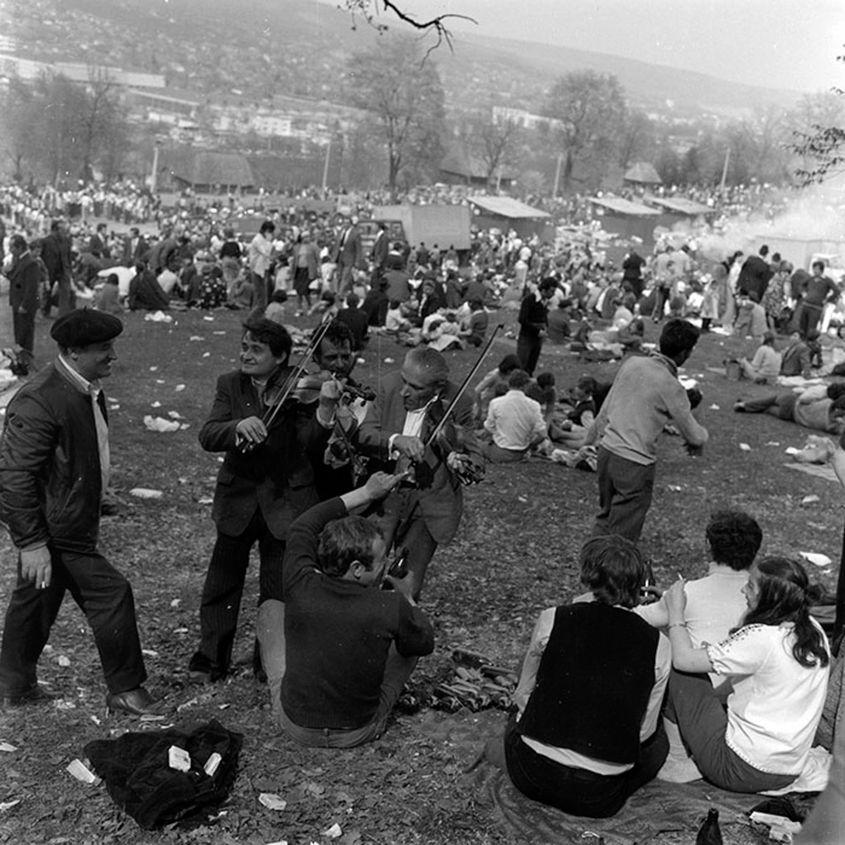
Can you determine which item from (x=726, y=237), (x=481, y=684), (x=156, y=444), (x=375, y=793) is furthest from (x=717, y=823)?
(x=726, y=237)

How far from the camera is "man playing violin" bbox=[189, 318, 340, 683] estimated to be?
16.0ft

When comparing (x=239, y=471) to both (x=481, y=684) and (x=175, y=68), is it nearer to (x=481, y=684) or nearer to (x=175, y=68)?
(x=481, y=684)

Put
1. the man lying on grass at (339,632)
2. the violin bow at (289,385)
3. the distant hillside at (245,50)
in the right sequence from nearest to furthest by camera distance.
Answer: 1. the man lying on grass at (339,632)
2. the violin bow at (289,385)
3. the distant hillside at (245,50)

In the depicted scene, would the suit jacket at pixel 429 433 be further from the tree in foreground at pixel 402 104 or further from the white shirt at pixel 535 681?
the tree in foreground at pixel 402 104

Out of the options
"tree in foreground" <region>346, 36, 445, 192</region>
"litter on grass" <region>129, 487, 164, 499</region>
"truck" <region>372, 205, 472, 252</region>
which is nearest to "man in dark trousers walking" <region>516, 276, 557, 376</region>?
"litter on grass" <region>129, 487, 164, 499</region>

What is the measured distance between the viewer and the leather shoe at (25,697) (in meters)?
4.67

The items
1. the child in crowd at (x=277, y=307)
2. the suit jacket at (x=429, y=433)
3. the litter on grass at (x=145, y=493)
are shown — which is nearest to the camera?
the suit jacket at (x=429, y=433)

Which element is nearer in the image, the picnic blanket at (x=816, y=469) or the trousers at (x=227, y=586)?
the trousers at (x=227, y=586)

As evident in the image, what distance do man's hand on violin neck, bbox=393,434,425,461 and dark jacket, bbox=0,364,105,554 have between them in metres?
1.41

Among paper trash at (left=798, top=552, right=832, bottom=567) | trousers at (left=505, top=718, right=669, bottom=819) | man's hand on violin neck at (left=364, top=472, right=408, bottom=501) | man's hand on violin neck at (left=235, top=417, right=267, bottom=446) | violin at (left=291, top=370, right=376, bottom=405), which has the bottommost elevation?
paper trash at (left=798, top=552, right=832, bottom=567)

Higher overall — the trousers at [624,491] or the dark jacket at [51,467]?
the dark jacket at [51,467]

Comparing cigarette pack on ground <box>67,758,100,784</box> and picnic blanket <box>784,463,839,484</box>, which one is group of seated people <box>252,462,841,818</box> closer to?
cigarette pack on ground <box>67,758,100,784</box>

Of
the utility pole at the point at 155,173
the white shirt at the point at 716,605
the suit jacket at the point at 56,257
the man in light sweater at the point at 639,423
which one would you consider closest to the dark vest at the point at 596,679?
the white shirt at the point at 716,605

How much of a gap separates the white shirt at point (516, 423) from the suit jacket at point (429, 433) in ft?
14.7
